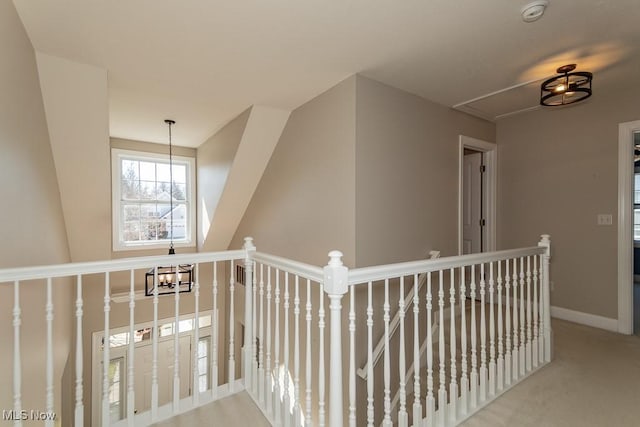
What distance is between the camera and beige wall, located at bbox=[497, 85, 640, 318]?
3.14m

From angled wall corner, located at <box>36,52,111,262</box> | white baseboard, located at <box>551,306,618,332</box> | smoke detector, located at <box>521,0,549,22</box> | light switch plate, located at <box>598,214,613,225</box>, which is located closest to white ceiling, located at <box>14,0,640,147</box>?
smoke detector, located at <box>521,0,549,22</box>

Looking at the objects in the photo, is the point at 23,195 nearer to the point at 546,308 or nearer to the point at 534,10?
the point at 534,10

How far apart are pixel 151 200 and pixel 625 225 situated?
620 centimetres

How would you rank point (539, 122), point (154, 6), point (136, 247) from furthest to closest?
point (136, 247)
point (539, 122)
point (154, 6)

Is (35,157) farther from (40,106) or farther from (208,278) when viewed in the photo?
(208,278)

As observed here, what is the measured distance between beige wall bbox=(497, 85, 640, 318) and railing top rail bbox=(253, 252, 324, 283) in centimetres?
337

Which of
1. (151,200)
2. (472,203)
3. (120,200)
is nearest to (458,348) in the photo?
(472,203)

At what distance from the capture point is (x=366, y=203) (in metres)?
2.59

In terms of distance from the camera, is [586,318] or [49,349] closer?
[49,349]

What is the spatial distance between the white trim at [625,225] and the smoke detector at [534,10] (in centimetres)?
222

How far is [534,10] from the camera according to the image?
1.75 metres

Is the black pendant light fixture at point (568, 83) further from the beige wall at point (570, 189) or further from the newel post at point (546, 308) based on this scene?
the newel post at point (546, 308)

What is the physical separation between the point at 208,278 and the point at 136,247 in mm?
1267

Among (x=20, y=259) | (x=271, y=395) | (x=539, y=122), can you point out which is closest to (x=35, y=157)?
(x=20, y=259)
